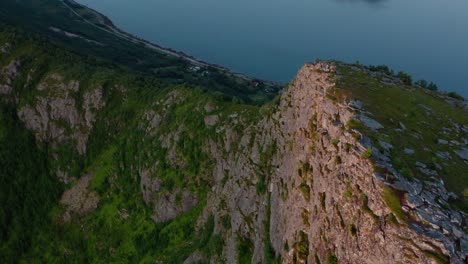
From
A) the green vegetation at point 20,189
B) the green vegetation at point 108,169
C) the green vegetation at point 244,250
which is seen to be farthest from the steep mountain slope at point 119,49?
the green vegetation at point 244,250

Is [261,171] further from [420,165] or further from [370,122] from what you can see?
[420,165]

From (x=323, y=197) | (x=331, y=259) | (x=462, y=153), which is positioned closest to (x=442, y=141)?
(x=462, y=153)

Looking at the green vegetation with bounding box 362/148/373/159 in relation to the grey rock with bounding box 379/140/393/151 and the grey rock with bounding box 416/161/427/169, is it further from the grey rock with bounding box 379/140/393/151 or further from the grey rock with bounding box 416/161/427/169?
the grey rock with bounding box 416/161/427/169

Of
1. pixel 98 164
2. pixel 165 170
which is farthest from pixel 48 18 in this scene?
pixel 165 170

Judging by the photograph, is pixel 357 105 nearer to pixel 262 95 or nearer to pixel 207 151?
pixel 207 151

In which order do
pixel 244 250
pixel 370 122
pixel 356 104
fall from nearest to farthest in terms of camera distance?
1. pixel 370 122
2. pixel 356 104
3. pixel 244 250
